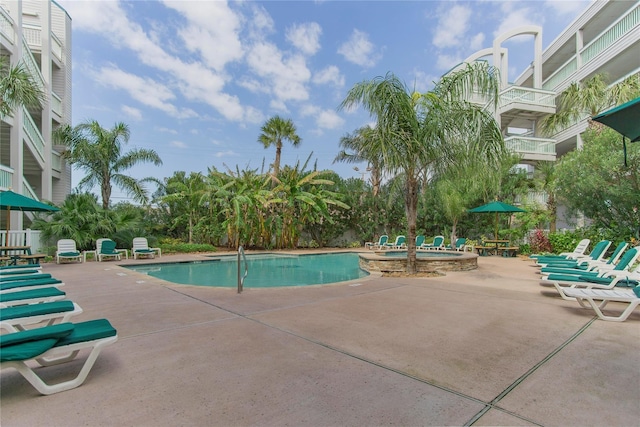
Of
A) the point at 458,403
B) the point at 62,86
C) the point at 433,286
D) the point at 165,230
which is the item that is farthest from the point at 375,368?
the point at 62,86

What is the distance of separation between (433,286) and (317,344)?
195 inches

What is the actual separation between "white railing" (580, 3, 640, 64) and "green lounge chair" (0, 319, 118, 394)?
23.1 metres

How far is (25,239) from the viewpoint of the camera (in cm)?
1341

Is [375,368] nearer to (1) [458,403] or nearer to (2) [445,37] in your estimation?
(1) [458,403]

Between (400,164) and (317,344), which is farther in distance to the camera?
(400,164)

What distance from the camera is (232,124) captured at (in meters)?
29.0

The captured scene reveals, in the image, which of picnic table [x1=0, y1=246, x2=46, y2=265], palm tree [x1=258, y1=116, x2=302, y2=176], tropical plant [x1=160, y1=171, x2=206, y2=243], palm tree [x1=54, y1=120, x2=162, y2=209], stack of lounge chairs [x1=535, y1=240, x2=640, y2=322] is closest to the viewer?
stack of lounge chairs [x1=535, y1=240, x2=640, y2=322]

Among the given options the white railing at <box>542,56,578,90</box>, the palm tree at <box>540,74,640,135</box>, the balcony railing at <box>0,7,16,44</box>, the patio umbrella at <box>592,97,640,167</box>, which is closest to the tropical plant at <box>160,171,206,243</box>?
the balcony railing at <box>0,7,16,44</box>

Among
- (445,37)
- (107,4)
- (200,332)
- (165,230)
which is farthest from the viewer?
(165,230)

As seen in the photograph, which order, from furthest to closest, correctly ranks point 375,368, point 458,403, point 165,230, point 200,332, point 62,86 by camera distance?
point 165,230 < point 62,86 < point 200,332 < point 375,368 < point 458,403

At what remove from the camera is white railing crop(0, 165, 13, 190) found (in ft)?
39.9

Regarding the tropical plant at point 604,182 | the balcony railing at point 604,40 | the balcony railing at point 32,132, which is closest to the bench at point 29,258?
the balcony railing at point 32,132

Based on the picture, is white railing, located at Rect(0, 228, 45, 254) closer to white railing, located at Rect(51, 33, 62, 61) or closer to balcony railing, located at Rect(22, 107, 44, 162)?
balcony railing, located at Rect(22, 107, 44, 162)

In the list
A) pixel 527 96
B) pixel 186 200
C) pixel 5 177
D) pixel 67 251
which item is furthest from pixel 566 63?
pixel 5 177
